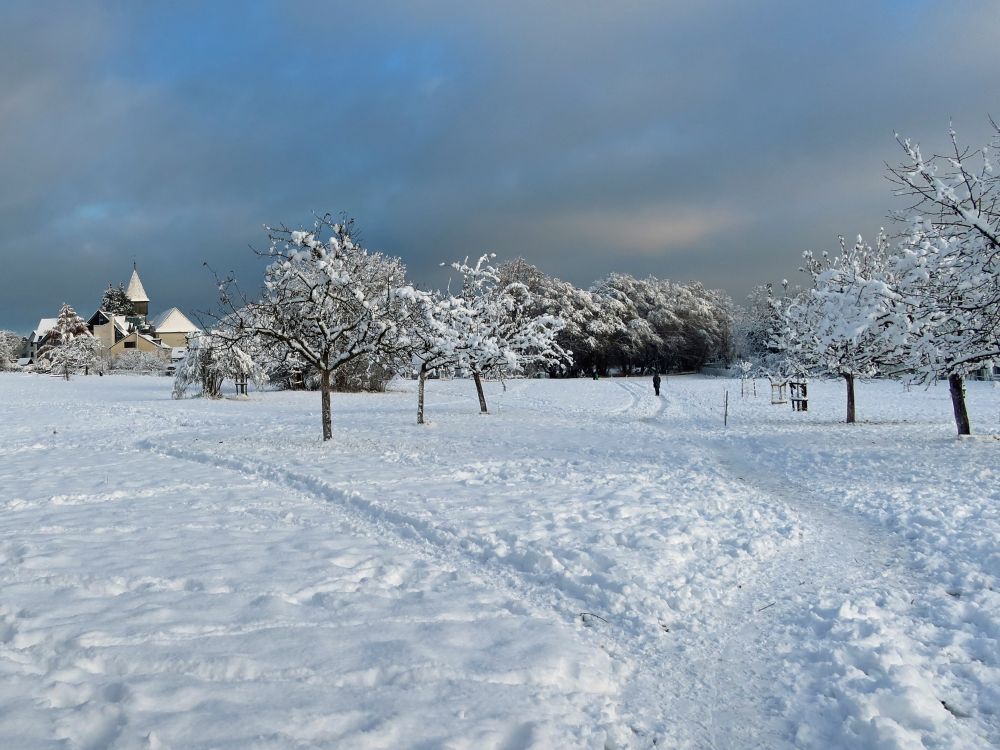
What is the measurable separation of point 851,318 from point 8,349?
312ft

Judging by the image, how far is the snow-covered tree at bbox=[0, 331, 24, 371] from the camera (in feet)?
247

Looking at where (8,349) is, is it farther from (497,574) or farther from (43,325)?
(497,574)

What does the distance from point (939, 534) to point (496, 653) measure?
5842 mm

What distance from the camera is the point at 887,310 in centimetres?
1220

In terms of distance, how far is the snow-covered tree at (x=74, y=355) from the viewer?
57.5 meters

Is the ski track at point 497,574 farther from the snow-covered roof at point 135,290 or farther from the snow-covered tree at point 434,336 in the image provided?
the snow-covered roof at point 135,290

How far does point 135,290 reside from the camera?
108 m

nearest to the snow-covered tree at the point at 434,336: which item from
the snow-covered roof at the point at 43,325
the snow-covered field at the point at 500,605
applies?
the snow-covered field at the point at 500,605

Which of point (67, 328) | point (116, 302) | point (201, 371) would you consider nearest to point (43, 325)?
point (116, 302)

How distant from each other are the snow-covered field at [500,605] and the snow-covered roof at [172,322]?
94.1 metres

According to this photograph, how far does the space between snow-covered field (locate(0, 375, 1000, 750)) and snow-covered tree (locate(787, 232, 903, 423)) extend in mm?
2870

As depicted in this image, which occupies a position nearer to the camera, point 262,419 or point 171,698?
point 171,698

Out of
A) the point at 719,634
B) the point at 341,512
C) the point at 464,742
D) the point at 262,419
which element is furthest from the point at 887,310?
the point at 262,419

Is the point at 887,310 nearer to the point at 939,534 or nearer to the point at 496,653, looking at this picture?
the point at 939,534
